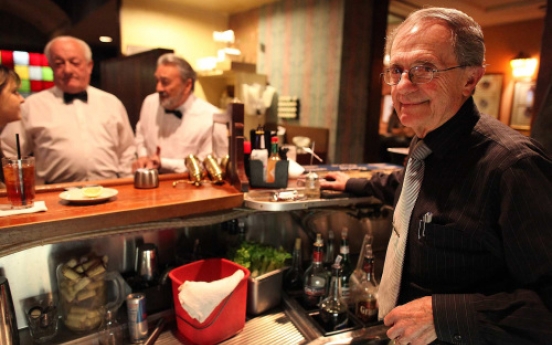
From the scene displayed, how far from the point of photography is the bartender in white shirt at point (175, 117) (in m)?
2.71

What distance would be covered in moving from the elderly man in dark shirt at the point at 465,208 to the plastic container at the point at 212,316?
544mm

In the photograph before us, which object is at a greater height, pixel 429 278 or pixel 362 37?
pixel 362 37

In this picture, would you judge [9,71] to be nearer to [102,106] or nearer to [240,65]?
[102,106]

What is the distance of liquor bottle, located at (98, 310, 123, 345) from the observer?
1.16 meters

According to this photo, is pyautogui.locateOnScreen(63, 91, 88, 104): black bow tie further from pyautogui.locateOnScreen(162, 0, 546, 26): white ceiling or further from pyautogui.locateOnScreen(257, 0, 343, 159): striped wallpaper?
pyautogui.locateOnScreen(162, 0, 546, 26): white ceiling

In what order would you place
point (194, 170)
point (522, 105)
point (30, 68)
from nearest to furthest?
point (194, 170)
point (30, 68)
point (522, 105)

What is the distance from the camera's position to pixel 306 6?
457 cm

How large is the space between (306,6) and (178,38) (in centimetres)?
218

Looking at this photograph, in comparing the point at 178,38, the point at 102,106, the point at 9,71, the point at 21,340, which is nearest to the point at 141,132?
the point at 102,106

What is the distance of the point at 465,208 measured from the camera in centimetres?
87

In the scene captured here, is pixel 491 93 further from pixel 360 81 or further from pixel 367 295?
pixel 367 295

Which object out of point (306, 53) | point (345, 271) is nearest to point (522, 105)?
point (306, 53)

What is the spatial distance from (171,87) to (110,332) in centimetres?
195

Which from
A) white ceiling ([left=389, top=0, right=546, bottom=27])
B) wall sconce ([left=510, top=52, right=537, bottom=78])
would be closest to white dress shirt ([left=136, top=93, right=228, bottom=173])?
white ceiling ([left=389, top=0, right=546, bottom=27])
